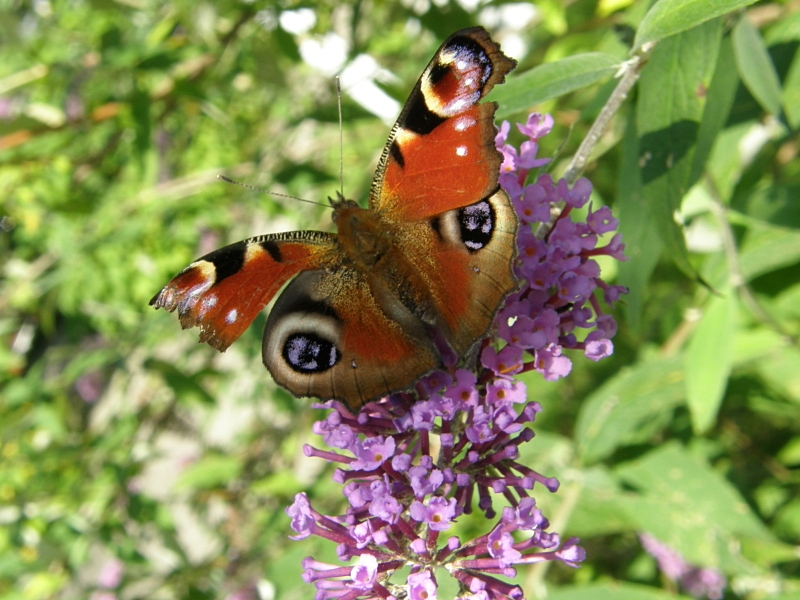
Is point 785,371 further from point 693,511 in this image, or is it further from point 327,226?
point 327,226

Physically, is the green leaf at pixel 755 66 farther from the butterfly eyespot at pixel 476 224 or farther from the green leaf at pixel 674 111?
the butterfly eyespot at pixel 476 224

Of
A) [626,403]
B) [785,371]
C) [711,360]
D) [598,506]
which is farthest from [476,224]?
[785,371]

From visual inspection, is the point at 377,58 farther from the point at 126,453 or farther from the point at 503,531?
the point at 503,531

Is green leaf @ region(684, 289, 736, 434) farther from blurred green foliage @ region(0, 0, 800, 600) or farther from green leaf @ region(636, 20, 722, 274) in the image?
green leaf @ region(636, 20, 722, 274)

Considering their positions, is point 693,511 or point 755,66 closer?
point 755,66

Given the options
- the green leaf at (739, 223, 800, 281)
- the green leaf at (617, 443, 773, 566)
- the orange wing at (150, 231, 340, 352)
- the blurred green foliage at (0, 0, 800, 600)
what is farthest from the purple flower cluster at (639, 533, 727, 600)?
the orange wing at (150, 231, 340, 352)

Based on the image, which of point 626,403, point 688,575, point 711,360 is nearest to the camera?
point 711,360

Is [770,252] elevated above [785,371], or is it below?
above

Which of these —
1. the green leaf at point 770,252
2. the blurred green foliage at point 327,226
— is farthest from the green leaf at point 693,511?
the green leaf at point 770,252
